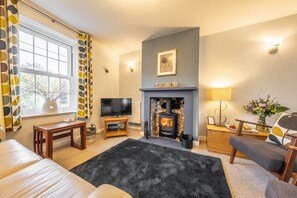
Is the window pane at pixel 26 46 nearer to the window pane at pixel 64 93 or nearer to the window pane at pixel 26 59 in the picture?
the window pane at pixel 26 59

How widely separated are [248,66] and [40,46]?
4039 millimetres

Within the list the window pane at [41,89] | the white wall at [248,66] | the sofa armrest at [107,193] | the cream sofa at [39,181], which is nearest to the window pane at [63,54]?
the window pane at [41,89]

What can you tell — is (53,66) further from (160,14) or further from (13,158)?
(160,14)

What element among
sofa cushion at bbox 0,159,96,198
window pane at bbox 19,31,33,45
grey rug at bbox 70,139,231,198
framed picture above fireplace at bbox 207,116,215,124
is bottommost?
grey rug at bbox 70,139,231,198

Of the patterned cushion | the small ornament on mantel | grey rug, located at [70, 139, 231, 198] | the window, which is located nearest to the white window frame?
the window

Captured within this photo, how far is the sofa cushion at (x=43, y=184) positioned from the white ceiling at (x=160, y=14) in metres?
2.20

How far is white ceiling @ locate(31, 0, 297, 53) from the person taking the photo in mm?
1758

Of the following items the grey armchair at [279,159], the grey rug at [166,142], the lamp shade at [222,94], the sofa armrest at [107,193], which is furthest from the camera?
the grey rug at [166,142]

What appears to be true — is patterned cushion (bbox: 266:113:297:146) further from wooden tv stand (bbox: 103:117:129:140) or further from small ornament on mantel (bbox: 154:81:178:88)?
wooden tv stand (bbox: 103:117:129:140)

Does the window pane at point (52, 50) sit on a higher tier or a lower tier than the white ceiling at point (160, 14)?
lower

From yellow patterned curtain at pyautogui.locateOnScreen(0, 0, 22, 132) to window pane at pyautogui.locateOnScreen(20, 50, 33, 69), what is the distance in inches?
13.0

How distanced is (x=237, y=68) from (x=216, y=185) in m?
2.25

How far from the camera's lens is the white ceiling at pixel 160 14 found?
69.2 inches

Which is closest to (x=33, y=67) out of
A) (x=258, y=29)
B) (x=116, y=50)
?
(x=116, y=50)
